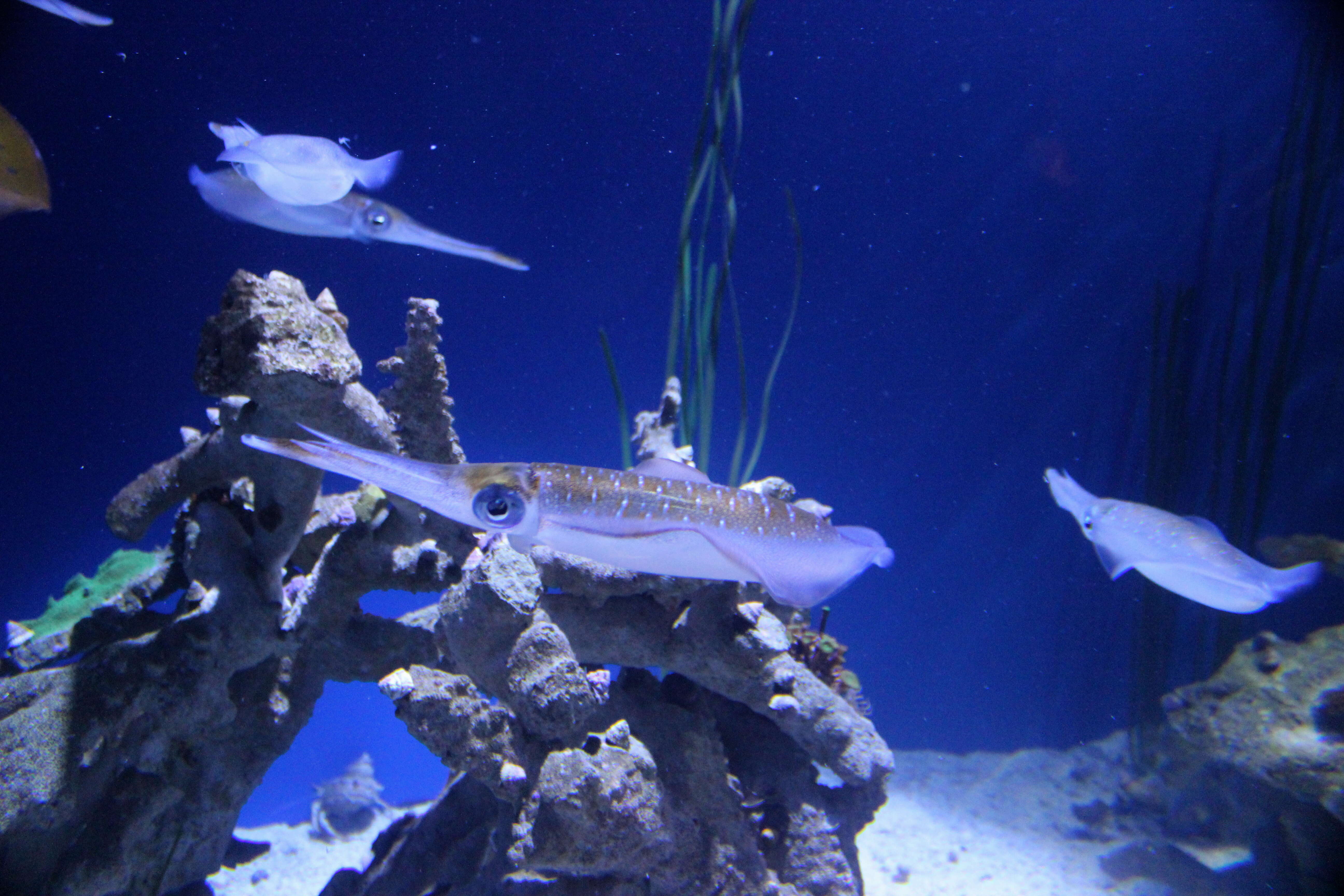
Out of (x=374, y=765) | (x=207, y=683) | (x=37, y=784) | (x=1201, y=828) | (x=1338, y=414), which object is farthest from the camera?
(x=374, y=765)

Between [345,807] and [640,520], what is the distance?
310 inches

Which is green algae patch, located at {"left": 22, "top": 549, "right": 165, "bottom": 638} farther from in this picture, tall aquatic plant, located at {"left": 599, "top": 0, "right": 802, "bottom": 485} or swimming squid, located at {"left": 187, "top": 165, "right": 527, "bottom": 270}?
tall aquatic plant, located at {"left": 599, "top": 0, "right": 802, "bottom": 485}

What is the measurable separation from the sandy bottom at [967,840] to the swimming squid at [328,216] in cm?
374

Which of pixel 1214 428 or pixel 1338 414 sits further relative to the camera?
pixel 1214 428

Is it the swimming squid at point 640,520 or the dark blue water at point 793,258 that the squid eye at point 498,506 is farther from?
the dark blue water at point 793,258

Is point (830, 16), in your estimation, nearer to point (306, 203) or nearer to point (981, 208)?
point (981, 208)

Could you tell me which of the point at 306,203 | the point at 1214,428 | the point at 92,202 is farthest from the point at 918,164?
the point at 92,202

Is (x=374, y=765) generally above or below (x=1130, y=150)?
below

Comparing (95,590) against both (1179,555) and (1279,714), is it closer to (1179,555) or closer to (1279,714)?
(1179,555)

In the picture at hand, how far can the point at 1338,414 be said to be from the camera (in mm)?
8328

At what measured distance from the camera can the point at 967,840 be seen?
20.2 feet

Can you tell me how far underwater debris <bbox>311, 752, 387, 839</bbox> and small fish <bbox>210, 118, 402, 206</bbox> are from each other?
21.0 ft

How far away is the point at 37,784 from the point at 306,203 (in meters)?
2.74

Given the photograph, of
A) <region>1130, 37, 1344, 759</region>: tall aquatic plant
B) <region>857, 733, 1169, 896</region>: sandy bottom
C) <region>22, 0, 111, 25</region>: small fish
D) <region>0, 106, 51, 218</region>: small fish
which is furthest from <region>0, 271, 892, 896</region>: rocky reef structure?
<region>1130, 37, 1344, 759</region>: tall aquatic plant
